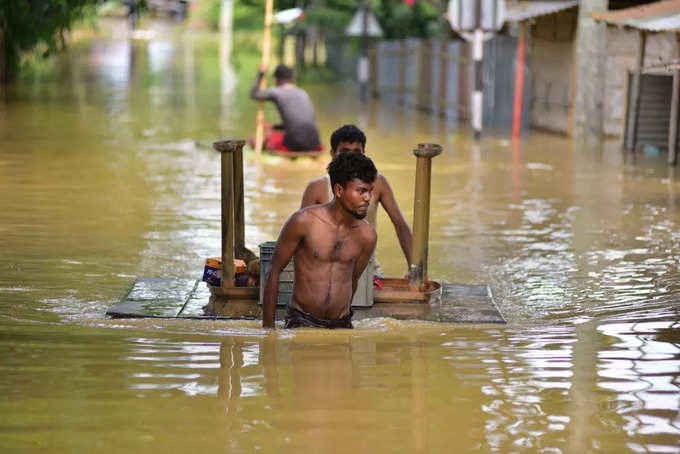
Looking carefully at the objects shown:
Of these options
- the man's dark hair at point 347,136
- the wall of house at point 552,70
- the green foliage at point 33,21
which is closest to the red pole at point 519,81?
the wall of house at point 552,70

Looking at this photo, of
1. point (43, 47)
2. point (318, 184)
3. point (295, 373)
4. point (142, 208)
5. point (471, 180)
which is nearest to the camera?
point (295, 373)

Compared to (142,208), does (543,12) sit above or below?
above

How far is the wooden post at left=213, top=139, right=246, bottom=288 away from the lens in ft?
26.9

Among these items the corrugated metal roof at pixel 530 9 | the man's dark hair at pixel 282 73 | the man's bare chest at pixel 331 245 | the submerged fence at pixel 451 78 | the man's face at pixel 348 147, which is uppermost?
the corrugated metal roof at pixel 530 9

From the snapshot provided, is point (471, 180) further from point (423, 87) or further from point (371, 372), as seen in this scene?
point (423, 87)

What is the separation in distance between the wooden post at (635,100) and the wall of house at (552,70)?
2.15 meters

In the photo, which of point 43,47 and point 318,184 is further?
point 43,47

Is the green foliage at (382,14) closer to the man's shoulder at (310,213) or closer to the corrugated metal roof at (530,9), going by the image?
the corrugated metal roof at (530,9)

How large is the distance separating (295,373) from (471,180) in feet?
33.2

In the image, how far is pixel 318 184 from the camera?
8531 millimetres

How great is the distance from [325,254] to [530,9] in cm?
1797

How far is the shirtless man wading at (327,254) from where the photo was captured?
7.11m

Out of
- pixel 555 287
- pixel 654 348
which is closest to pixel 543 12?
pixel 555 287

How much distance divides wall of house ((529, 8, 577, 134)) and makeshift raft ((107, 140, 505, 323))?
569 inches
